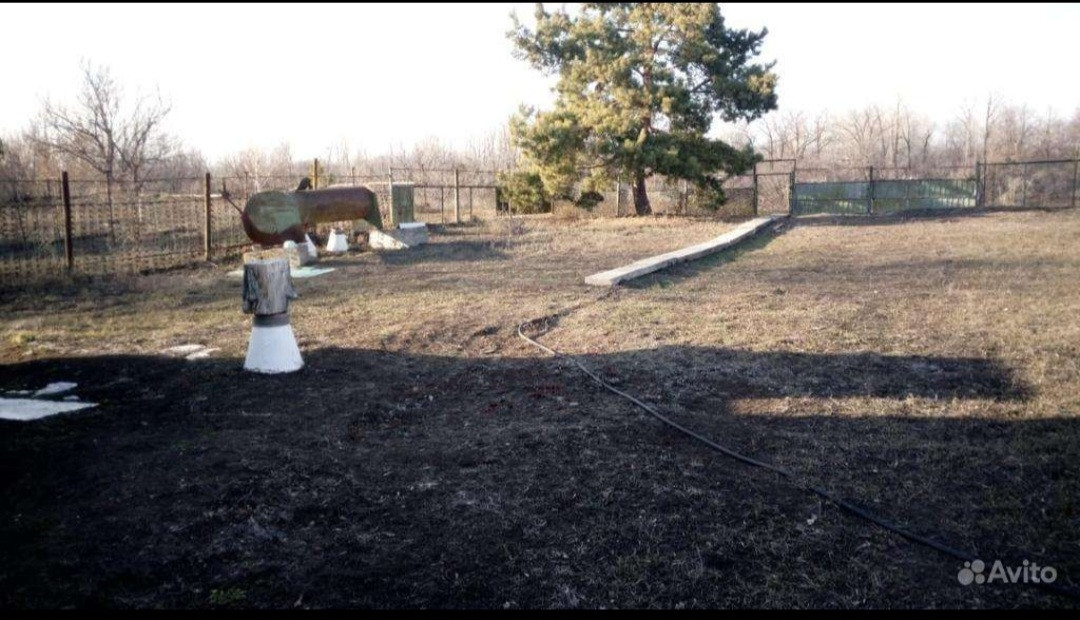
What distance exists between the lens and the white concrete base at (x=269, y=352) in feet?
19.6

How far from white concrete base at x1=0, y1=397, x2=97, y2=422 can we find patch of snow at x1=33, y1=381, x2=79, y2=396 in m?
0.24

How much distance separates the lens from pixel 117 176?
96.6 ft

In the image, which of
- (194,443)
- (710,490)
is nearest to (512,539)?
(710,490)

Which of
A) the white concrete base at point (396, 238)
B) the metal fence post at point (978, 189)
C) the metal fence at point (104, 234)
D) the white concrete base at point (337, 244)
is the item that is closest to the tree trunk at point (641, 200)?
the metal fence at point (104, 234)

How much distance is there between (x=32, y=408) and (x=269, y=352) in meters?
1.64

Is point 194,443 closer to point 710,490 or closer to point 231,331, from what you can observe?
point 710,490

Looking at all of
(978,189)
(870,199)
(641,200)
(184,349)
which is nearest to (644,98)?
(641,200)

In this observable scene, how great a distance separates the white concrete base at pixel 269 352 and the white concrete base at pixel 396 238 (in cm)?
1028

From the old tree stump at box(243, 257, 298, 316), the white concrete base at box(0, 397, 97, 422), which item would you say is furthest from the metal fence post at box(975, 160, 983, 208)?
the white concrete base at box(0, 397, 97, 422)

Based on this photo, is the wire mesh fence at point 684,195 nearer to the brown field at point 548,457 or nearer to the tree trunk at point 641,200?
the tree trunk at point 641,200

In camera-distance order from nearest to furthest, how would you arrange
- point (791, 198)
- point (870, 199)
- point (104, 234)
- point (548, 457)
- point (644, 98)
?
point (548, 457) → point (104, 234) → point (644, 98) → point (791, 198) → point (870, 199)

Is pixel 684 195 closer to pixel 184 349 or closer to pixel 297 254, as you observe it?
pixel 297 254

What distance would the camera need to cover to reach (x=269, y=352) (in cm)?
599

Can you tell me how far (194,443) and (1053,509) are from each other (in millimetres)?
4545
